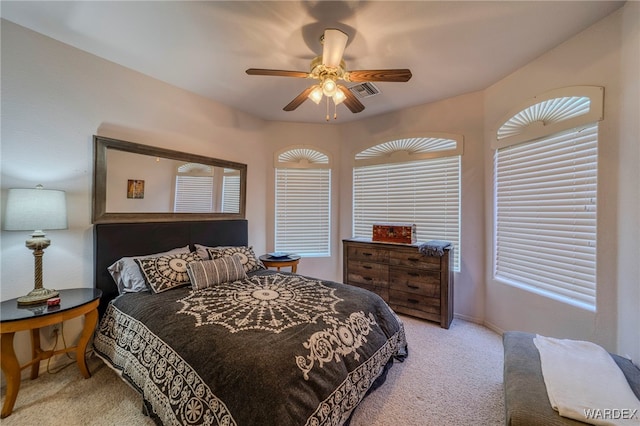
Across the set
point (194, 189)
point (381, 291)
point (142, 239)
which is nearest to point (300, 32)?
point (194, 189)

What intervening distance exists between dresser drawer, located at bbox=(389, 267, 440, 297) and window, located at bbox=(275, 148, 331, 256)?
1.28 metres

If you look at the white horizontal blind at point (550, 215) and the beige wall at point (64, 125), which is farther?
the white horizontal blind at point (550, 215)

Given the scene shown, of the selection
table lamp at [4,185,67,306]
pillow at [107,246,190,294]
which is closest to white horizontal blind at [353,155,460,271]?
pillow at [107,246,190,294]

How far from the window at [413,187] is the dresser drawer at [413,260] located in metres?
0.53

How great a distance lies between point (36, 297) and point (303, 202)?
3082 mm

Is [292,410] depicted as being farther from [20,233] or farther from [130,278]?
[20,233]

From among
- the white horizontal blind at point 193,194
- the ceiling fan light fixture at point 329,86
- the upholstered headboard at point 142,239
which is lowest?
the upholstered headboard at point 142,239

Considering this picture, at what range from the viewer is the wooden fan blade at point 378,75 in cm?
190

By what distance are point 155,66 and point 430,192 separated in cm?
357

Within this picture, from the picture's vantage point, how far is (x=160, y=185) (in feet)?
9.36

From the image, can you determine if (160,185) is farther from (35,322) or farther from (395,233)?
(395,233)

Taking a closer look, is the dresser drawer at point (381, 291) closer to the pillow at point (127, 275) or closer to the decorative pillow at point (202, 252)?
the decorative pillow at point (202, 252)

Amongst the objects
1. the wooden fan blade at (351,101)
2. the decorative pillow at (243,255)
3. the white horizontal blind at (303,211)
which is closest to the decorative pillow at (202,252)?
the decorative pillow at (243,255)

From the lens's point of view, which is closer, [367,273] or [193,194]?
[193,194]
